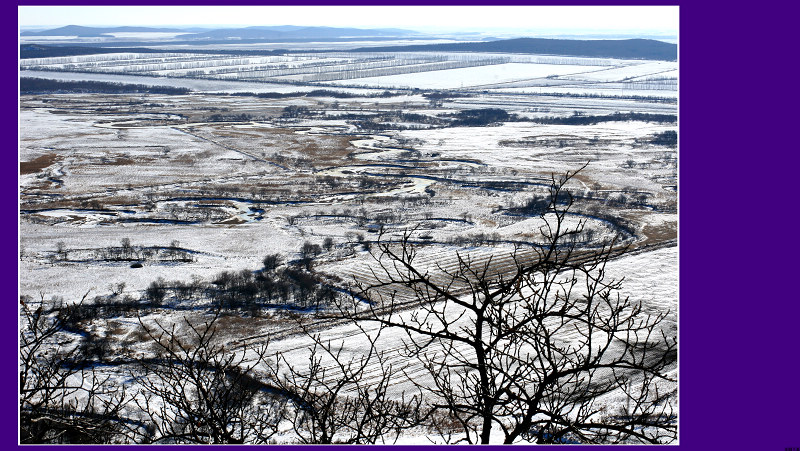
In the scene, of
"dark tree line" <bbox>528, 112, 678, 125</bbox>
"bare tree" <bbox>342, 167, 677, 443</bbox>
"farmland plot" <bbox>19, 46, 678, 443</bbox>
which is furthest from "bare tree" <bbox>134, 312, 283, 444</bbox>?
"dark tree line" <bbox>528, 112, 678, 125</bbox>

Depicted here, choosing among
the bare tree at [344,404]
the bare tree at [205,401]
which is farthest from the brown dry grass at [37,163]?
the bare tree at [205,401]

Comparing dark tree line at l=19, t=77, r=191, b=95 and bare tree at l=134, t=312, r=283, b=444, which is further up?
dark tree line at l=19, t=77, r=191, b=95

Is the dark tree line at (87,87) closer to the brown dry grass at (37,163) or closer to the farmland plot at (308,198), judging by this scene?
Answer: the farmland plot at (308,198)

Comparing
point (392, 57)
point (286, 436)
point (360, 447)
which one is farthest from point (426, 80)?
point (360, 447)

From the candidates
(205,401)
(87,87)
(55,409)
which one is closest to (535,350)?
(55,409)

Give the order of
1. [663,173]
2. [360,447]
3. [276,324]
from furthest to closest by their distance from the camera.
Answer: [663,173] < [276,324] < [360,447]

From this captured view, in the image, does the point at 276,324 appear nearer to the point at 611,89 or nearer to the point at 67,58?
the point at 611,89

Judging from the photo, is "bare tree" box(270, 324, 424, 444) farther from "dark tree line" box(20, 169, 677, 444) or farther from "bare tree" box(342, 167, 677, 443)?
"bare tree" box(342, 167, 677, 443)
